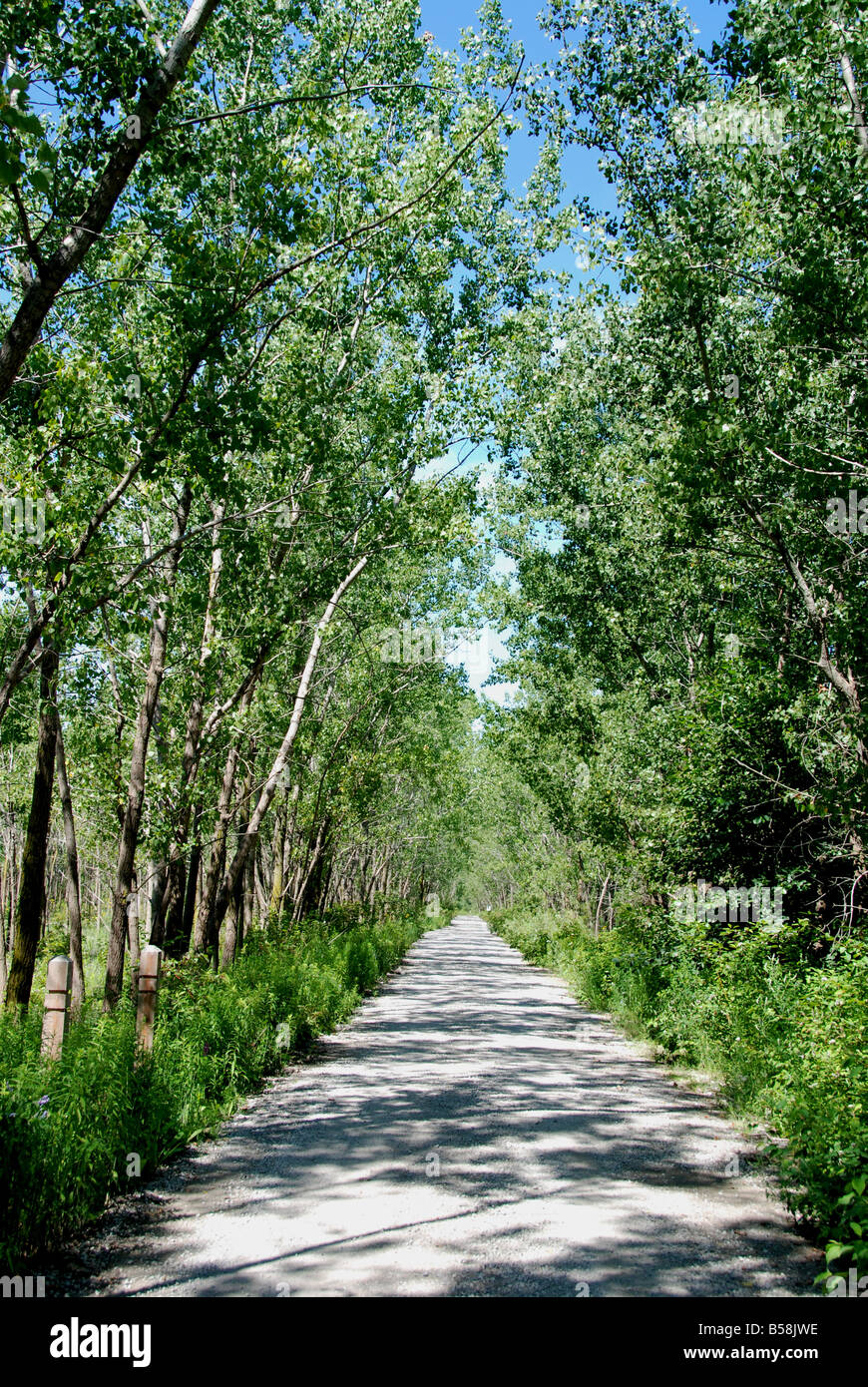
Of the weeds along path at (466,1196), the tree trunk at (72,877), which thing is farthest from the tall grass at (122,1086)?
the tree trunk at (72,877)

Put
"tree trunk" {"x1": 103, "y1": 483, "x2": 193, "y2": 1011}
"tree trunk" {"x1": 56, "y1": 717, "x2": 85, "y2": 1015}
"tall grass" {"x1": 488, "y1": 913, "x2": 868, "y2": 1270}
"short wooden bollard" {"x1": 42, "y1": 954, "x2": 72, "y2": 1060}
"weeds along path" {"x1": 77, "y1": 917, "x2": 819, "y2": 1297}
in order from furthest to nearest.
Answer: "tree trunk" {"x1": 56, "y1": 717, "x2": 85, "y2": 1015}
"tree trunk" {"x1": 103, "y1": 483, "x2": 193, "y2": 1011}
"short wooden bollard" {"x1": 42, "y1": 954, "x2": 72, "y2": 1060}
"tall grass" {"x1": 488, "y1": 913, "x2": 868, "y2": 1270}
"weeds along path" {"x1": 77, "y1": 917, "x2": 819, "y2": 1297}

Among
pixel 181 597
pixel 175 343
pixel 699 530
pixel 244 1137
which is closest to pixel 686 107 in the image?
→ pixel 699 530

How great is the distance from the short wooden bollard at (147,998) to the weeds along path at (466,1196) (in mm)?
954

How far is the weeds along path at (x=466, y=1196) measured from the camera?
4.42m

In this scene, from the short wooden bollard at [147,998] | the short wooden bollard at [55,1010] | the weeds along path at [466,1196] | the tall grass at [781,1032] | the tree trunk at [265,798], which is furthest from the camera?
the tree trunk at [265,798]

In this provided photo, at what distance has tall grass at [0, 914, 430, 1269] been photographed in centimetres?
474

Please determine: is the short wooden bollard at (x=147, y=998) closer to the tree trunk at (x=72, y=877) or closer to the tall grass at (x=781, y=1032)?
the tree trunk at (x=72, y=877)

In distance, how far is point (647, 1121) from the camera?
26.0 ft

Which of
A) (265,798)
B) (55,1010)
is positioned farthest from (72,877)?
(55,1010)

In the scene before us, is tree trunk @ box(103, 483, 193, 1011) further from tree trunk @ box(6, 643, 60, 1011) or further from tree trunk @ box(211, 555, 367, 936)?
tree trunk @ box(211, 555, 367, 936)

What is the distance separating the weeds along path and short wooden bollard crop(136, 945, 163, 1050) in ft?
3.13

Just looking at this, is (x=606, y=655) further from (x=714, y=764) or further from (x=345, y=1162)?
(x=345, y=1162)

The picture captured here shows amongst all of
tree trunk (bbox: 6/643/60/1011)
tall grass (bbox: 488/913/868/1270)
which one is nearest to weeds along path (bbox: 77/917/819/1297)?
tall grass (bbox: 488/913/868/1270)
